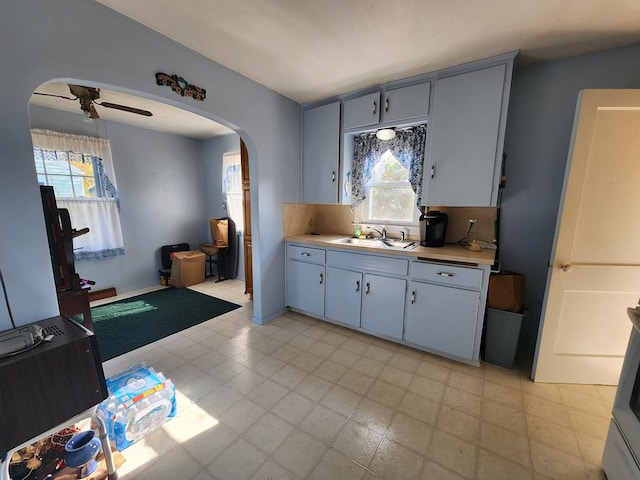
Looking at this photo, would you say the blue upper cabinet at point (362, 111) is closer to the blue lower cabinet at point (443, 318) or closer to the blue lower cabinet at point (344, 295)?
→ the blue lower cabinet at point (344, 295)

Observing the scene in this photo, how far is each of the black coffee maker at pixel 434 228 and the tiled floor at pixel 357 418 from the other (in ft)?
3.31

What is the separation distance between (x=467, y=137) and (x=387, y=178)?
89 cm

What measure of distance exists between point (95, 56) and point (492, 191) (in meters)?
2.73

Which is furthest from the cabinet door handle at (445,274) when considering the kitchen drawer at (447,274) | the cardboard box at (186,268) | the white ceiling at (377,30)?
the cardboard box at (186,268)

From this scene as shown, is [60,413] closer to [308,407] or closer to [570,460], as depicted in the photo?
[308,407]

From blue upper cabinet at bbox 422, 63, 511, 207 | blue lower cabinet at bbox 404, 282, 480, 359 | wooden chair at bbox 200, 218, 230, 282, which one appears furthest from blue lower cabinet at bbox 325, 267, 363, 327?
wooden chair at bbox 200, 218, 230, 282

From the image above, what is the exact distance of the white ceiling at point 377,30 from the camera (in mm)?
1417

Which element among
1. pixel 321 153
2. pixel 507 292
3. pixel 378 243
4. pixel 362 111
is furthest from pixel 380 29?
pixel 507 292

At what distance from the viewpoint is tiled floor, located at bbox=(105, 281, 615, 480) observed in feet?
4.28

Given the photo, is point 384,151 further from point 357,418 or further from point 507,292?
point 357,418

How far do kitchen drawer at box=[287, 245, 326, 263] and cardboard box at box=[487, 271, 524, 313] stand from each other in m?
1.50

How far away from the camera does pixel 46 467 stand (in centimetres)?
121

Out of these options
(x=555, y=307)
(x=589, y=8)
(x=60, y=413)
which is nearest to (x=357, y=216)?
(x=555, y=307)

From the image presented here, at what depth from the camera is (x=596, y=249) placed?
66.4 inches
